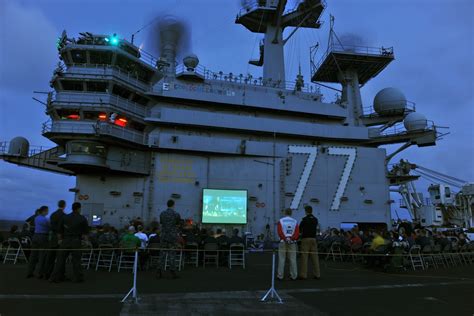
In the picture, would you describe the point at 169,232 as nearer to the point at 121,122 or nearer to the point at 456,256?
the point at 456,256

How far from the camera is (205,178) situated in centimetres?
2312

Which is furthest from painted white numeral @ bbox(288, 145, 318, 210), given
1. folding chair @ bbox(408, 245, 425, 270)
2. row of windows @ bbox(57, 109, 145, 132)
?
folding chair @ bbox(408, 245, 425, 270)

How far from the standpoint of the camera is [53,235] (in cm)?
798

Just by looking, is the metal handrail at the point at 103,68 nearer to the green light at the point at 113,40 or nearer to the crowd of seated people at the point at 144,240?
the green light at the point at 113,40

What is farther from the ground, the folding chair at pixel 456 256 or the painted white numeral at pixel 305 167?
the painted white numeral at pixel 305 167

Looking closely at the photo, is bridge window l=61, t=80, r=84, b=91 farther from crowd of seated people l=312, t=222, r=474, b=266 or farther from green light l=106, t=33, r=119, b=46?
crowd of seated people l=312, t=222, r=474, b=266

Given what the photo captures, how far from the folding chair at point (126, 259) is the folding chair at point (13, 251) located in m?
3.71

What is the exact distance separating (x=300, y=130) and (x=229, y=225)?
8.58 metres

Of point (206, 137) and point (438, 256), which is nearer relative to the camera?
point (438, 256)

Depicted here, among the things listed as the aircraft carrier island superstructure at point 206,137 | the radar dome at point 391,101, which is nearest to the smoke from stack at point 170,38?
Answer: the aircraft carrier island superstructure at point 206,137

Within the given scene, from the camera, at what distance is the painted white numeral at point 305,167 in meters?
23.9

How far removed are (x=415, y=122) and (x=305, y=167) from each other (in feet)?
29.5

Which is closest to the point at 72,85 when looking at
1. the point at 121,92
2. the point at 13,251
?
the point at 121,92

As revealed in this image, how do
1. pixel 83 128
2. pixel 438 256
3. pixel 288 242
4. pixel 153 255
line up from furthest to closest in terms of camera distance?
pixel 83 128 → pixel 438 256 → pixel 153 255 → pixel 288 242
